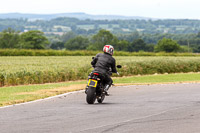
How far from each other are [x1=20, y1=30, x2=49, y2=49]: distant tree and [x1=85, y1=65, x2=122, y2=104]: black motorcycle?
14083cm

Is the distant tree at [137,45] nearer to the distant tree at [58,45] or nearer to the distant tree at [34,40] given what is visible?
the distant tree at [58,45]

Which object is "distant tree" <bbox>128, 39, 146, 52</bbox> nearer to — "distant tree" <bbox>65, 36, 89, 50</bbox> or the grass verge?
"distant tree" <bbox>65, 36, 89, 50</bbox>

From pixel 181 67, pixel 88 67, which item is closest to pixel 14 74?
pixel 88 67

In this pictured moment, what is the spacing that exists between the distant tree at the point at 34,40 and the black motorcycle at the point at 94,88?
5544 inches

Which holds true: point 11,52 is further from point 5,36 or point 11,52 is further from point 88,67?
→ point 5,36

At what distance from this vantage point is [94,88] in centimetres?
1417

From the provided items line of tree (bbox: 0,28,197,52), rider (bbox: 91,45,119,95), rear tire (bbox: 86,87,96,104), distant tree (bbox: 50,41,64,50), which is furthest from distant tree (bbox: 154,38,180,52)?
rear tire (bbox: 86,87,96,104)

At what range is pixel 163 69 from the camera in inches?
1597

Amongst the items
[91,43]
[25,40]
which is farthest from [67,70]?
[91,43]

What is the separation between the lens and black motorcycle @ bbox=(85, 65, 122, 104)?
14.1 m

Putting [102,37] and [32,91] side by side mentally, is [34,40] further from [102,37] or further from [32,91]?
[32,91]

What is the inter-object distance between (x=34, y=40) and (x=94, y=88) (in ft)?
482

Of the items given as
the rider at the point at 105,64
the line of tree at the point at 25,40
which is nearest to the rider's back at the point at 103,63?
the rider at the point at 105,64

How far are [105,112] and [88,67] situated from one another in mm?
22233
